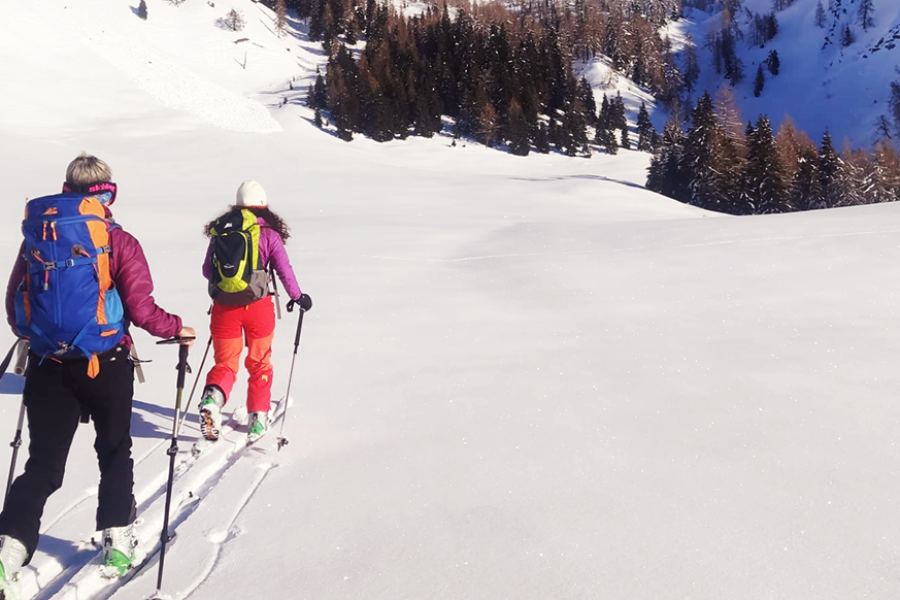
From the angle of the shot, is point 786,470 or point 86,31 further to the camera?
point 86,31

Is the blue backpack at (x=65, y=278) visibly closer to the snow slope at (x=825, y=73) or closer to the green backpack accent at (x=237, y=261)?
the green backpack accent at (x=237, y=261)

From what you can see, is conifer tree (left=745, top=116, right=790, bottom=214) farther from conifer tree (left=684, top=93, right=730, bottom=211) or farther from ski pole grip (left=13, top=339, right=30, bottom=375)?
ski pole grip (left=13, top=339, right=30, bottom=375)

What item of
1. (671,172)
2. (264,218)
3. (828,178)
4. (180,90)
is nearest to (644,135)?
(671,172)

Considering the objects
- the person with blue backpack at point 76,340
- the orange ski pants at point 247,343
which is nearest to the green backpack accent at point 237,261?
the orange ski pants at point 247,343

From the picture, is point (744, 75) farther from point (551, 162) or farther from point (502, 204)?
point (502, 204)

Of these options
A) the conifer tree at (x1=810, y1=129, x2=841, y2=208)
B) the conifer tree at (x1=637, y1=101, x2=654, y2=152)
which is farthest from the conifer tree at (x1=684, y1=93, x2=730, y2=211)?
the conifer tree at (x1=637, y1=101, x2=654, y2=152)

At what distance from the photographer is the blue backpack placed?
9.37ft

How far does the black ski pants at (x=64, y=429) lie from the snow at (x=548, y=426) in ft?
1.12

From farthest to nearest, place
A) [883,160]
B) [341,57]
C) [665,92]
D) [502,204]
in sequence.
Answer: [665,92] → [341,57] → [883,160] → [502,204]

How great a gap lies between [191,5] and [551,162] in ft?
174

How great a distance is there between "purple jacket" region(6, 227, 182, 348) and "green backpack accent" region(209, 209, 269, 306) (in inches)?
53.6

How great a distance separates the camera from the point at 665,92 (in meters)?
102

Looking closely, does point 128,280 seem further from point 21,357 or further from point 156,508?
point 156,508

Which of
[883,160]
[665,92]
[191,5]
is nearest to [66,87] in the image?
[191,5]
